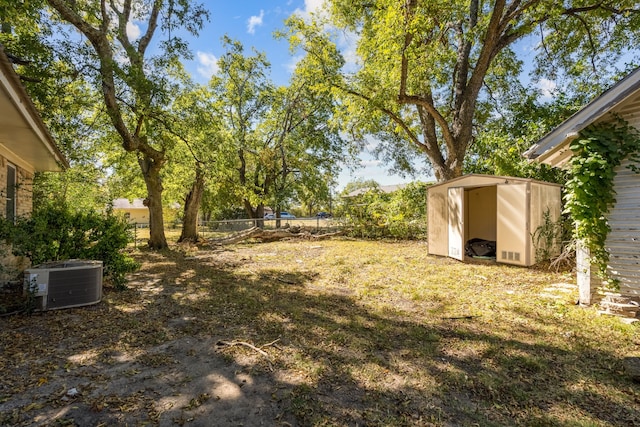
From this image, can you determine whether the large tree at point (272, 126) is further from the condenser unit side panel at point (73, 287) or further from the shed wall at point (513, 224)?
the condenser unit side panel at point (73, 287)

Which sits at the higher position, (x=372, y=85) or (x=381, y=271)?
(x=372, y=85)

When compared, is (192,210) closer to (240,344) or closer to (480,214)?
(240,344)

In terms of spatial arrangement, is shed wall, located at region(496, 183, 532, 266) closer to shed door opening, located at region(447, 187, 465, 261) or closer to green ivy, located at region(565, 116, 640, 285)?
shed door opening, located at region(447, 187, 465, 261)

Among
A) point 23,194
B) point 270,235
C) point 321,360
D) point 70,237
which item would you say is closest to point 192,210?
point 270,235

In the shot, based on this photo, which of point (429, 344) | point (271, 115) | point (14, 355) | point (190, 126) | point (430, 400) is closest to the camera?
point (430, 400)

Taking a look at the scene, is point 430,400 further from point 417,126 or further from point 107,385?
point 417,126

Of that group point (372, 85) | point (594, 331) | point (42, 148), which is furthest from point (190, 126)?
point (594, 331)

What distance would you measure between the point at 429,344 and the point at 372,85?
29.9 ft

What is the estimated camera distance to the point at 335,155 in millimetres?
22344

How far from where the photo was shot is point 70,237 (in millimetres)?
5355

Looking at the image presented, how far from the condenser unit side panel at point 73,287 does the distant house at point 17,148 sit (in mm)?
546

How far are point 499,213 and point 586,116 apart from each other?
3.93 m

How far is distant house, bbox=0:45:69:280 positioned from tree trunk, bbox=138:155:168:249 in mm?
3241

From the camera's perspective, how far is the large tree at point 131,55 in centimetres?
743
